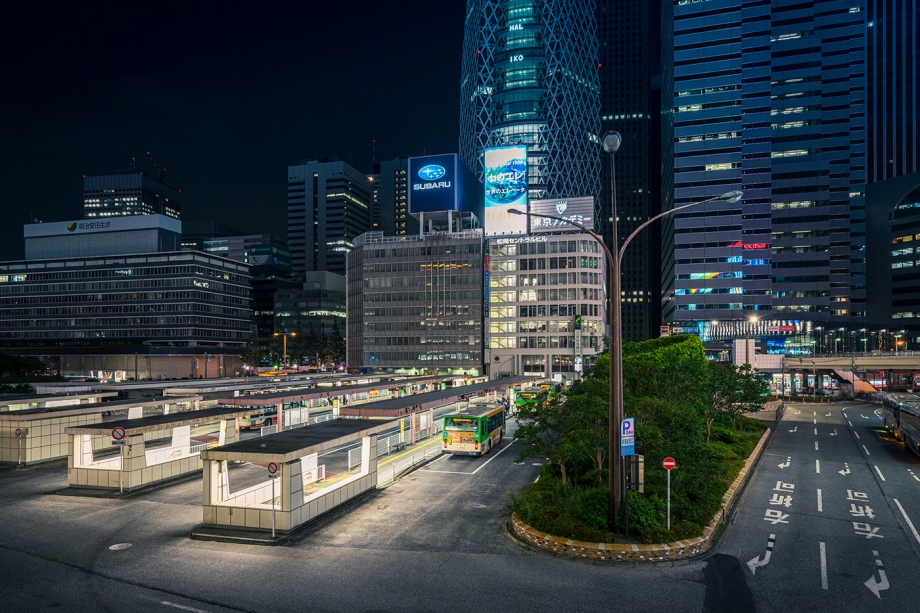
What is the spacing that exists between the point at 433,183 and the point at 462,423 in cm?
9973

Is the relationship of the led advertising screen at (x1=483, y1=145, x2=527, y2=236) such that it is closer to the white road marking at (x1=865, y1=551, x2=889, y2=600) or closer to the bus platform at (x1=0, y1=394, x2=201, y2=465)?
the bus platform at (x1=0, y1=394, x2=201, y2=465)

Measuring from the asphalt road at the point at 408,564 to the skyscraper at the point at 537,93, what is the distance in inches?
5714

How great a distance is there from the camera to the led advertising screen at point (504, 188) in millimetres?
124000

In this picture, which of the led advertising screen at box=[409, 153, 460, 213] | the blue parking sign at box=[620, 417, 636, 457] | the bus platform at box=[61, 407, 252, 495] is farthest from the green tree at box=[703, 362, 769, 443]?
the led advertising screen at box=[409, 153, 460, 213]

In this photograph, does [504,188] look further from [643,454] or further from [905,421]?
[643,454]

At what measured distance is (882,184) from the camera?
17488 centimetres

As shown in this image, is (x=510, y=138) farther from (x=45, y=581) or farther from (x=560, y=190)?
(x=45, y=581)

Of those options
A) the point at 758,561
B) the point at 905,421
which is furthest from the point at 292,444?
the point at 905,421

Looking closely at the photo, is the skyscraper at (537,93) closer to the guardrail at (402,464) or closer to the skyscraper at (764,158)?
the skyscraper at (764,158)

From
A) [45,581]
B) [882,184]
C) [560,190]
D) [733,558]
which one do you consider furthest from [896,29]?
[45,581]

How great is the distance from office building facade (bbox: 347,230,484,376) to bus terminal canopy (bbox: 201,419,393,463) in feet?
336

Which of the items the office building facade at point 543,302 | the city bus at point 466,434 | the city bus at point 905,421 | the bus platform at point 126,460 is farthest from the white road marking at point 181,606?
the office building facade at point 543,302

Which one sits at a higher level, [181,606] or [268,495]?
[268,495]

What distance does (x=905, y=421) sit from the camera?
38781 mm
